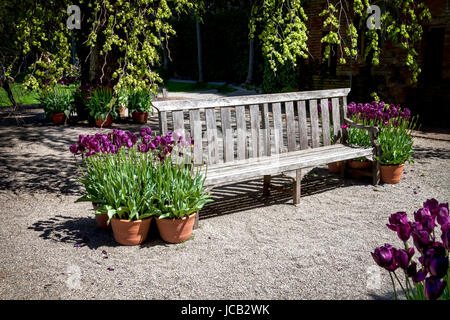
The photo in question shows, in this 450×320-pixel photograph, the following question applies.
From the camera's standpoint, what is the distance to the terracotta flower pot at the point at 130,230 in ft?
12.7

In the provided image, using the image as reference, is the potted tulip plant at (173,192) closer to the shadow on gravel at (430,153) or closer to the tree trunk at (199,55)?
the shadow on gravel at (430,153)

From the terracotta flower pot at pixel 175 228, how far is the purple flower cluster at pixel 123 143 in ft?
1.92

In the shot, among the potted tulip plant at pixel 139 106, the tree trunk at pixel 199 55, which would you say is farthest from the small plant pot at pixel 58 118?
the tree trunk at pixel 199 55

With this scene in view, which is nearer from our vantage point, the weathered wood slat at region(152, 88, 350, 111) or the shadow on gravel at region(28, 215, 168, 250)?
the shadow on gravel at region(28, 215, 168, 250)

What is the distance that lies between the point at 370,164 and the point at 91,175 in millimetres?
3794

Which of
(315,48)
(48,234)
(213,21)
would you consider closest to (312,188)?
(48,234)

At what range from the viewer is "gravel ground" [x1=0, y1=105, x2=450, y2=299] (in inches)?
127

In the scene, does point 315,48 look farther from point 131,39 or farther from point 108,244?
point 108,244

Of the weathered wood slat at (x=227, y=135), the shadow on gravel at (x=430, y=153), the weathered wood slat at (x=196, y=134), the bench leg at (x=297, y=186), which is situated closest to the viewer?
the weathered wood slat at (x=196, y=134)

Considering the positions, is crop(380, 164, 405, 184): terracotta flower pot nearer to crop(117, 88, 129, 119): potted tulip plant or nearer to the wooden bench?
the wooden bench

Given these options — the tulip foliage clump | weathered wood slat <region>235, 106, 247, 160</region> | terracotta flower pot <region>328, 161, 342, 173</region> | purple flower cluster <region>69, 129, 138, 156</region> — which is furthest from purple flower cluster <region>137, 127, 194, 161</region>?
terracotta flower pot <region>328, 161, 342, 173</region>

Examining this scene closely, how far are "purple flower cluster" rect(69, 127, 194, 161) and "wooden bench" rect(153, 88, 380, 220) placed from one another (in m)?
0.36

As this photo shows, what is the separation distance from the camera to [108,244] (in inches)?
158

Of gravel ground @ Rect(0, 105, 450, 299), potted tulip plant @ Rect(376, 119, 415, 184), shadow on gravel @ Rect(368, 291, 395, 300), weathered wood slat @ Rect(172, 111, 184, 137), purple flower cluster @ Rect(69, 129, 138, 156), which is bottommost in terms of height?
shadow on gravel @ Rect(368, 291, 395, 300)
